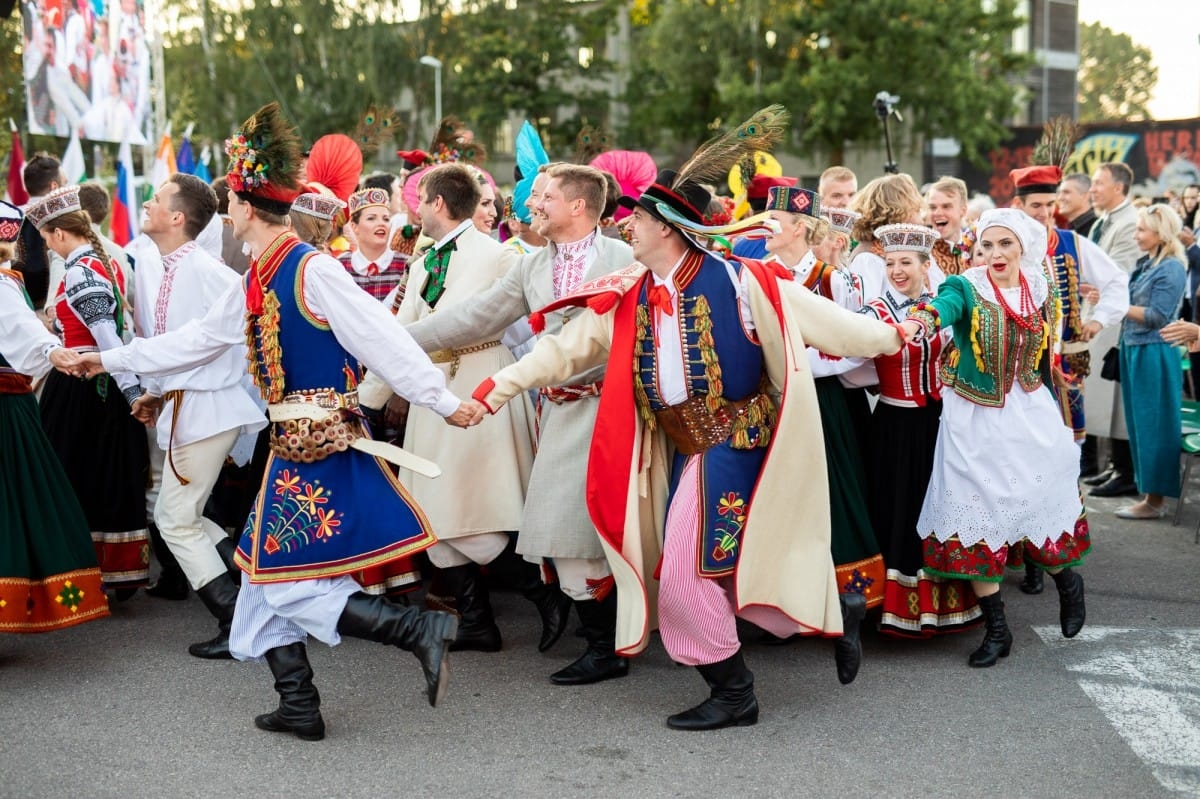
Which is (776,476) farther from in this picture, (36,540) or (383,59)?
(383,59)

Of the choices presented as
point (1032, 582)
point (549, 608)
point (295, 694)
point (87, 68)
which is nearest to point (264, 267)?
point (295, 694)

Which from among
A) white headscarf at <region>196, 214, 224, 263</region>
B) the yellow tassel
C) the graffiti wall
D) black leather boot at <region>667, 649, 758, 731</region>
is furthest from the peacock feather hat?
the graffiti wall

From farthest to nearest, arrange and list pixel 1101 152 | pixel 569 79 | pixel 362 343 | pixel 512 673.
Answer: pixel 569 79 → pixel 1101 152 → pixel 512 673 → pixel 362 343

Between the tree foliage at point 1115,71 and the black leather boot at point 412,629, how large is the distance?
73.5 metres

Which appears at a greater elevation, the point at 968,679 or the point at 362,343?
the point at 362,343

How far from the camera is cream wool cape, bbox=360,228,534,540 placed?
4.98m

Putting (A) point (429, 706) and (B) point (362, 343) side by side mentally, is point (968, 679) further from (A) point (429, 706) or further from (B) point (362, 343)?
(B) point (362, 343)

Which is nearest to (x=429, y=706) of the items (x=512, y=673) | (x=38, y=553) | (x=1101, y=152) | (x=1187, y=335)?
(x=512, y=673)

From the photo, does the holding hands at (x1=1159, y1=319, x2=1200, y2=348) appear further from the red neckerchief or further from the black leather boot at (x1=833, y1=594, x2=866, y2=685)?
the red neckerchief

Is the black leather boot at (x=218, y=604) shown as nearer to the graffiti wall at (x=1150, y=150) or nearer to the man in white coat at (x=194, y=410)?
the man in white coat at (x=194, y=410)

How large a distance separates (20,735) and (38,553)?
884 mm

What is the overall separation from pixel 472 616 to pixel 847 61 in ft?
90.2

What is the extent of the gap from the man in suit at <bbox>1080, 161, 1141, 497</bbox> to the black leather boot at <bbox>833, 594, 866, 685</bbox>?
4.32 metres

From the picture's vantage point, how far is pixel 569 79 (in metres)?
38.1
